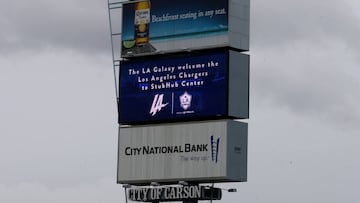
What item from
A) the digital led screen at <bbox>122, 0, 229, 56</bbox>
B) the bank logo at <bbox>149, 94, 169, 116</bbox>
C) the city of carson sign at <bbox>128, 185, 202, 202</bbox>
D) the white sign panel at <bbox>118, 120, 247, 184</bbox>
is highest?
the digital led screen at <bbox>122, 0, 229, 56</bbox>

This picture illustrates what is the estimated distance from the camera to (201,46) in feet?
248

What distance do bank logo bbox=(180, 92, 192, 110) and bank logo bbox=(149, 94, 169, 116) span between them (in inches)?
36.3

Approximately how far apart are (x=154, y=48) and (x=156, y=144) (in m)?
3.94

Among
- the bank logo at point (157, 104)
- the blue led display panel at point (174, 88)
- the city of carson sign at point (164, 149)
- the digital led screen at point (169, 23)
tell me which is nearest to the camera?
the blue led display panel at point (174, 88)

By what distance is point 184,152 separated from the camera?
75.6m

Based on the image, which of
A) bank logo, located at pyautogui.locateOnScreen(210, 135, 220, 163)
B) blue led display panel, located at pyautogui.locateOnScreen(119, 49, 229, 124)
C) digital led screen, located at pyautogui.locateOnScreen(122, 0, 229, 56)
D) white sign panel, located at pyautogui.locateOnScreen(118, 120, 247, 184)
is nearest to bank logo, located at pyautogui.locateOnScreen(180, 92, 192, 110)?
blue led display panel, located at pyautogui.locateOnScreen(119, 49, 229, 124)

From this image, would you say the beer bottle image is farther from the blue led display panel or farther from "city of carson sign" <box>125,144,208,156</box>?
"city of carson sign" <box>125,144,208,156</box>

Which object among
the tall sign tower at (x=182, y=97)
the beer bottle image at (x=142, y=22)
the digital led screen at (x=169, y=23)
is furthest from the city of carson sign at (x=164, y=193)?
the beer bottle image at (x=142, y=22)

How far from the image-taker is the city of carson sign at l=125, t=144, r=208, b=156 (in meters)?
75.2

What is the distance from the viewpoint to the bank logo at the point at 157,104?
251ft

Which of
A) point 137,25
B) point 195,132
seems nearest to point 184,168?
point 195,132

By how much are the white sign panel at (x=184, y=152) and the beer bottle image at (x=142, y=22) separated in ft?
12.0

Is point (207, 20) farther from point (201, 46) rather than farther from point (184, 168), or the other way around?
point (184, 168)

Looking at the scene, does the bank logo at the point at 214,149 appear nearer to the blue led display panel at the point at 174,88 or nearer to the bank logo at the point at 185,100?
the blue led display panel at the point at 174,88
